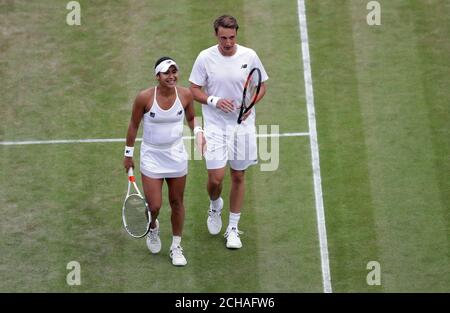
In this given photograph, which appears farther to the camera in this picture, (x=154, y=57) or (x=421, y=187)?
(x=154, y=57)

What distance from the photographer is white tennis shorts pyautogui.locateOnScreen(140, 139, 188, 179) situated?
1459 cm

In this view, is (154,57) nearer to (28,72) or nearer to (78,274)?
(28,72)

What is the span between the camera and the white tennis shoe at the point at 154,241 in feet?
50.1

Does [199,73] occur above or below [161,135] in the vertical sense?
above

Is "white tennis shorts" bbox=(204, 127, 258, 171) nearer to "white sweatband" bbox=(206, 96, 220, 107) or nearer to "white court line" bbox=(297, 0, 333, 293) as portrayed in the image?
"white sweatband" bbox=(206, 96, 220, 107)

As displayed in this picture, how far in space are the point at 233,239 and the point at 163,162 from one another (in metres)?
1.57

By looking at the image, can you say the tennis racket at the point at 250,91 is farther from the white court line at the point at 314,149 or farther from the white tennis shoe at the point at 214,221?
the white court line at the point at 314,149

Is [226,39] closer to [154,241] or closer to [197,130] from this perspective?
[197,130]

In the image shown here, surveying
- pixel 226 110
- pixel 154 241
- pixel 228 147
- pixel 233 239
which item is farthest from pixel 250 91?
pixel 154 241

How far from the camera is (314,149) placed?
17.3 meters
